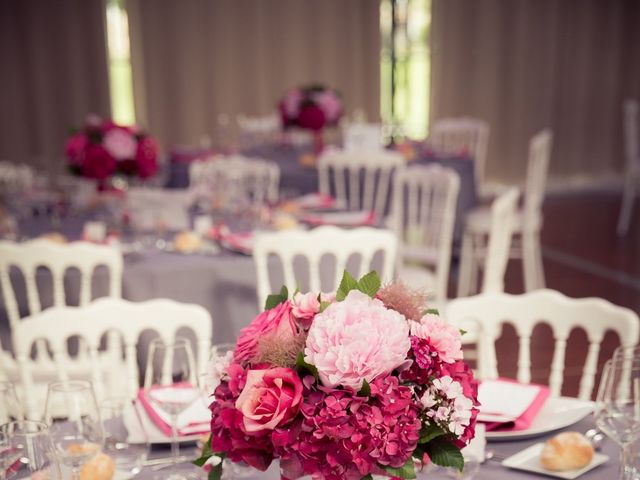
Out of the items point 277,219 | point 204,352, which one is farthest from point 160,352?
point 277,219

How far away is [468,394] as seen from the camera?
1.19m

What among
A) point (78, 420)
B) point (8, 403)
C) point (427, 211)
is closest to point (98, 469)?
point (78, 420)

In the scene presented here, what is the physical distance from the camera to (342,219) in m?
3.69

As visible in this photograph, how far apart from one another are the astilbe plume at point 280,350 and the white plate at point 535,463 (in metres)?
0.57

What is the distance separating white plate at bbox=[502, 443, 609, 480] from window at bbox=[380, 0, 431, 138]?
7640 mm

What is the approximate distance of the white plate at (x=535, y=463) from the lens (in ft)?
4.86

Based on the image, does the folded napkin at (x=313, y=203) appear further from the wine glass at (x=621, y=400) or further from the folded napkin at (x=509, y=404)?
the wine glass at (x=621, y=400)

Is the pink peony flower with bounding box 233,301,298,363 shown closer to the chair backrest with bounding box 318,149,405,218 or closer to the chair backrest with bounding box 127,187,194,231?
the chair backrest with bounding box 127,187,194,231

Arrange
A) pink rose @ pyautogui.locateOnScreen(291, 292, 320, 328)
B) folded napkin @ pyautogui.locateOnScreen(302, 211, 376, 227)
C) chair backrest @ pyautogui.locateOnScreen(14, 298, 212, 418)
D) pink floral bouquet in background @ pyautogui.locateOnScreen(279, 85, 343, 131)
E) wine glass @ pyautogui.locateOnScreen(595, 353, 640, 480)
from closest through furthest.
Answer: pink rose @ pyautogui.locateOnScreen(291, 292, 320, 328) < wine glass @ pyautogui.locateOnScreen(595, 353, 640, 480) < chair backrest @ pyautogui.locateOnScreen(14, 298, 212, 418) < folded napkin @ pyautogui.locateOnScreen(302, 211, 376, 227) < pink floral bouquet in background @ pyautogui.locateOnScreen(279, 85, 343, 131)

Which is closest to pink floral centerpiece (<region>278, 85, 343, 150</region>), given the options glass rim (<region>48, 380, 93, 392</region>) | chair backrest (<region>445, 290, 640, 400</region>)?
chair backrest (<region>445, 290, 640, 400</region>)

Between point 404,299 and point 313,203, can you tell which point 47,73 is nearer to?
point 313,203

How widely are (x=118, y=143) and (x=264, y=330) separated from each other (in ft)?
8.59

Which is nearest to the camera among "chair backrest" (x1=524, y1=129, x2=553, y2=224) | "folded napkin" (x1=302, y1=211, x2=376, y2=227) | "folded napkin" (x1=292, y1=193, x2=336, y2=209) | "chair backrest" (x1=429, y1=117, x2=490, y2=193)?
"folded napkin" (x1=302, y1=211, x2=376, y2=227)

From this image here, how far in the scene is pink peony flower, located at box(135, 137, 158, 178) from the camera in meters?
3.67
